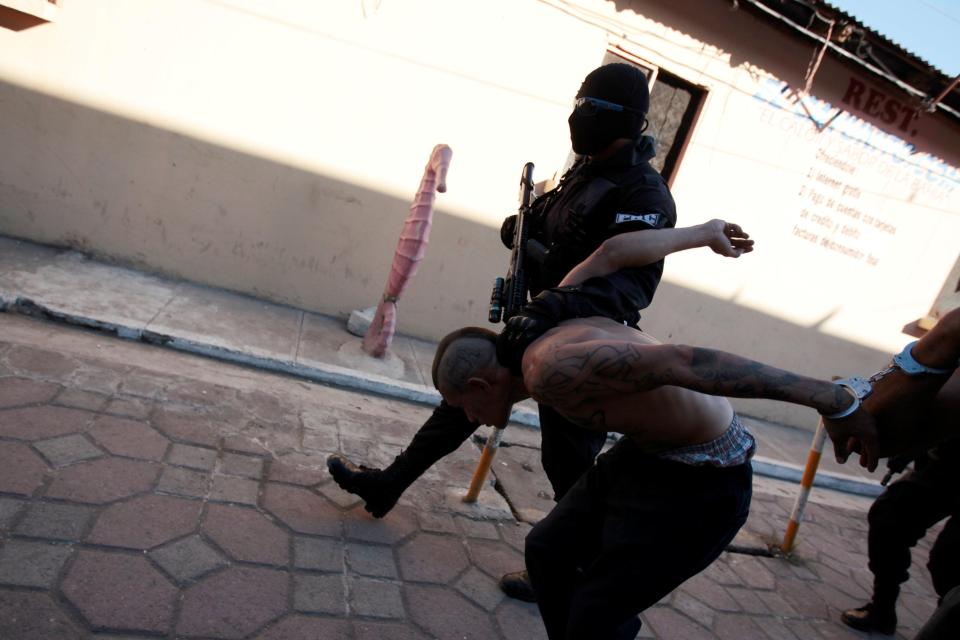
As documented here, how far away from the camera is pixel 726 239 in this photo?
2047 mm

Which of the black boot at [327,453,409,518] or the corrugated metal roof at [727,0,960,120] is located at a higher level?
the corrugated metal roof at [727,0,960,120]

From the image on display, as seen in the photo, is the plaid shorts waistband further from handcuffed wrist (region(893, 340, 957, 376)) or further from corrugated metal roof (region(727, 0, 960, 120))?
corrugated metal roof (region(727, 0, 960, 120))

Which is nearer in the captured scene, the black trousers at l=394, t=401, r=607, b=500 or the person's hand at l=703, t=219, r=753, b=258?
the person's hand at l=703, t=219, r=753, b=258

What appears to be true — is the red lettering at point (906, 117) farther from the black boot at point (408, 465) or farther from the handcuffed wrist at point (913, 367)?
the handcuffed wrist at point (913, 367)

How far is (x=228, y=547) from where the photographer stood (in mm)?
2346

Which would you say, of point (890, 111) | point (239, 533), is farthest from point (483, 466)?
point (890, 111)

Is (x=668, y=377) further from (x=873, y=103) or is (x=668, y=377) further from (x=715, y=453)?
(x=873, y=103)

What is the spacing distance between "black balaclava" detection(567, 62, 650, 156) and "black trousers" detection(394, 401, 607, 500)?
41.3 inches

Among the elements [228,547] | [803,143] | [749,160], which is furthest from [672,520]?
[803,143]

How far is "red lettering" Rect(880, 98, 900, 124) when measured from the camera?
20.9ft

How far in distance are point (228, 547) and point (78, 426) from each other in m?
1.00

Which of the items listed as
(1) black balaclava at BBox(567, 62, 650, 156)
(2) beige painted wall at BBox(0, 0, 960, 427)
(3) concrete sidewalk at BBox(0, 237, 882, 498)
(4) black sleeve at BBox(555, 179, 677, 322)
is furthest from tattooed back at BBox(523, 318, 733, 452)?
(2) beige painted wall at BBox(0, 0, 960, 427)

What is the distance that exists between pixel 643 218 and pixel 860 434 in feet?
3.72

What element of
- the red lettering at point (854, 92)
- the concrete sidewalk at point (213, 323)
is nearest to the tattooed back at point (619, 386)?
the concrete sidewalk at point (213, 323)
